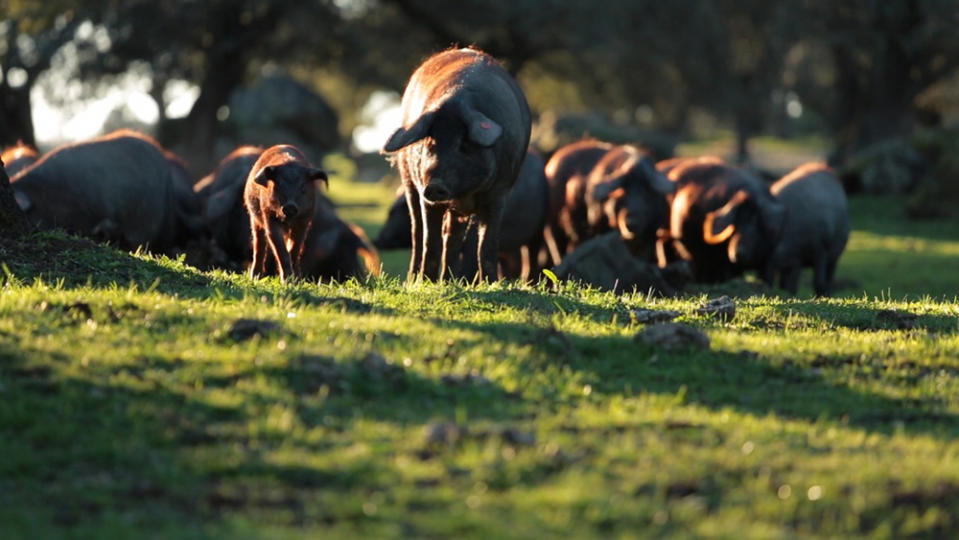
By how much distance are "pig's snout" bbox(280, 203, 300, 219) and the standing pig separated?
8969 millimetres

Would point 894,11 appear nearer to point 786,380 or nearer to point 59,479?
point 786,380

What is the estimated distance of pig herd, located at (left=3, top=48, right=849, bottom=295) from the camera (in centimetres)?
1268

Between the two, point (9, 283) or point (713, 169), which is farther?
point (713, 169)

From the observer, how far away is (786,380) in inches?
324

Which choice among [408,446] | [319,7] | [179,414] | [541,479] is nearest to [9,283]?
[179,414]

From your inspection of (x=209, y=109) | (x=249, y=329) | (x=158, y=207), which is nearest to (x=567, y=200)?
(x=158, y=207)

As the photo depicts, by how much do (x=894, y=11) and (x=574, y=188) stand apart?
2213cm

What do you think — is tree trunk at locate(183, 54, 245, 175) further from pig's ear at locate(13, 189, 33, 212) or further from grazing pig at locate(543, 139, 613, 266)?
pig's ear at locate(13, 189, 33, 212)

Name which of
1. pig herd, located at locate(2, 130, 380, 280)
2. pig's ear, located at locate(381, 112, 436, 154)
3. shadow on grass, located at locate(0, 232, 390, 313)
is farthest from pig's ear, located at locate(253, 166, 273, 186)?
shadow on grass, located at locate(0, 232, 390, 313)

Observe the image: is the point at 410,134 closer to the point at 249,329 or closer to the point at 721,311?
the point at 721,311

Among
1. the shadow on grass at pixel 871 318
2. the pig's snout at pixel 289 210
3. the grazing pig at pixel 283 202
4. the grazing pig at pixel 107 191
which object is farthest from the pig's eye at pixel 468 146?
the grazing pig at pixel 107 191

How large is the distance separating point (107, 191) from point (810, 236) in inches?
393

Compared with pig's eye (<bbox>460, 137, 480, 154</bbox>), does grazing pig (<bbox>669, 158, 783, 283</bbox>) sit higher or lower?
lower

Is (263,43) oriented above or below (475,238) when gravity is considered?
above
